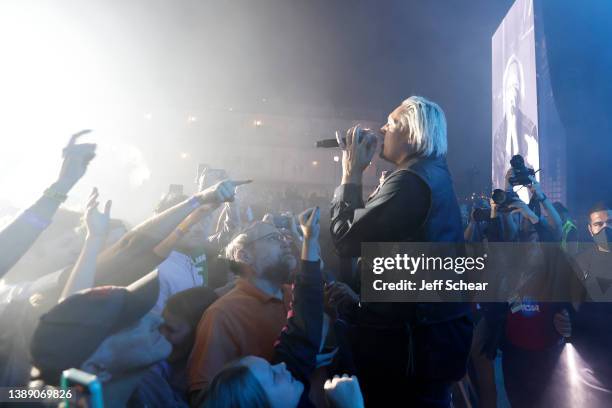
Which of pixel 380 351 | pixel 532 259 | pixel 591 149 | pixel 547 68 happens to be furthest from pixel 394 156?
pixel 547 68

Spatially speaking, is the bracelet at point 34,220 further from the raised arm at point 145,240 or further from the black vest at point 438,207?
the black vest at point 438,207

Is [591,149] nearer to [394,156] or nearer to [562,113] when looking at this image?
[562,113]

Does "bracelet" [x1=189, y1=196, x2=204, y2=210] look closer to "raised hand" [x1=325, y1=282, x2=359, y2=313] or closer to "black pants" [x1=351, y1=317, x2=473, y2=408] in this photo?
"raised hand" [x1=325, y1=282, x2=359, y2=313]

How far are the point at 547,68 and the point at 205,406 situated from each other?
9.45 metres

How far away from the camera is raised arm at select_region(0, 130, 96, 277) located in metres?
1.65

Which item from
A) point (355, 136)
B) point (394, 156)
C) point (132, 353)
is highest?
point (355, 136)

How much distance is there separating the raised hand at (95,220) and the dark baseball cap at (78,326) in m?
0.88

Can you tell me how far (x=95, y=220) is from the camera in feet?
7.54

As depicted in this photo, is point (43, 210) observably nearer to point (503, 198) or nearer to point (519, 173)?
point (503, 198)

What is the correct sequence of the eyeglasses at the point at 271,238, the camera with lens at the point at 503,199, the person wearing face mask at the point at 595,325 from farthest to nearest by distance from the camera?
the camera with lens at the point at 503,199 → the person wearing face mask at the point at 595,325 → the eyeglasses at the point at 271,238

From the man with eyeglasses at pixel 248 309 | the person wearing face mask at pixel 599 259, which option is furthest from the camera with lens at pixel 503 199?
the man with eyeglasses at pixel 248 309

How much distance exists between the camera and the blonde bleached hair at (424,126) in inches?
75.9

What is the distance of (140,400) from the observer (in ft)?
5.34

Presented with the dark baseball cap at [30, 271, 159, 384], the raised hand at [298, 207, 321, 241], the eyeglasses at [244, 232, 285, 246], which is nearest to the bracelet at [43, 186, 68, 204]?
the dark baseball cap at [30, 271, 159, 384]
